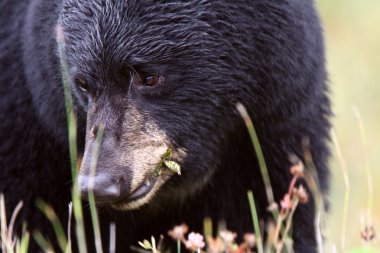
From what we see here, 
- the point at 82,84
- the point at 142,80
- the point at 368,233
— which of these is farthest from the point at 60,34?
the point at 368,233

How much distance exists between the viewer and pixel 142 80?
5066mm

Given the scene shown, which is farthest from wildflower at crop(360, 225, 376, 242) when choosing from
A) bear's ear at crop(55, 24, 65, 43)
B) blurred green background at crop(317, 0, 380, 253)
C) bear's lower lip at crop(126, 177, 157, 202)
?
blurred green background at crop(317, 0, 380, 253)

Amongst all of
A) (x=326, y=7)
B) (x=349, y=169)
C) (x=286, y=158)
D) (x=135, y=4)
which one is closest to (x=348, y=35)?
(x=326, y=7)

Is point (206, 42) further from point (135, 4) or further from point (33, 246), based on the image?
point (33, 246)

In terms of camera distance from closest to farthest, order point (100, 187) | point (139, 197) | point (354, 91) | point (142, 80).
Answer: point (100, 187), point (139, 197), point (142, 80), point (354, 91)

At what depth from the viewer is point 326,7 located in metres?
12.5

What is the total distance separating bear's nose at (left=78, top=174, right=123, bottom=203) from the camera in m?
4.71

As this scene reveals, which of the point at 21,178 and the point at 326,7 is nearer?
the point at 21,178

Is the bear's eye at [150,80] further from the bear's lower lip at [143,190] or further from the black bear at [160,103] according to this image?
the bear's lower lip at [143,190]

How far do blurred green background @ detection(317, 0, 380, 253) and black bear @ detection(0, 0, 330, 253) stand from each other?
3148mm

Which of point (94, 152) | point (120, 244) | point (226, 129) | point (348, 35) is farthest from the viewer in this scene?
point (348, 35)

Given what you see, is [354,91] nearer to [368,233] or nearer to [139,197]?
[139,197]

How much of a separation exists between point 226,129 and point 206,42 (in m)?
0.48

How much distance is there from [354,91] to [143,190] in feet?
20.9
